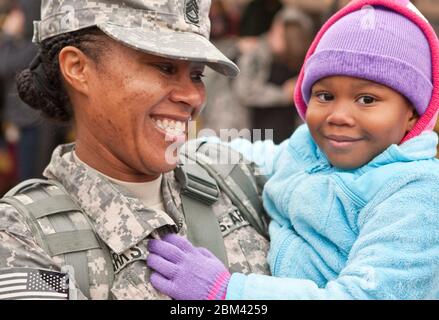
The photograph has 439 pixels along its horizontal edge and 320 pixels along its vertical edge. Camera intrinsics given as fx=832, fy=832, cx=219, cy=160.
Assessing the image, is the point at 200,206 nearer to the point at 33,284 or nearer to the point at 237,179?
the point at 237,179

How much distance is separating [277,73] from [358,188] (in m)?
4.25

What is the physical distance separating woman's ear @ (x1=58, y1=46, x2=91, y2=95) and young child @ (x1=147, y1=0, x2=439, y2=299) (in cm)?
56

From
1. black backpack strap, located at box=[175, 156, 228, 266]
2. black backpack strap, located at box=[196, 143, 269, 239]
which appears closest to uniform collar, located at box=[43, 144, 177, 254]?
black backpack strap, located at box=[175, 156, 228, 266]

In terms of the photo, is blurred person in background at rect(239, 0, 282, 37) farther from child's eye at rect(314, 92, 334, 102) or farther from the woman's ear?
the woman's ear

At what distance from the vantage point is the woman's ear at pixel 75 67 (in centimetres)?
265

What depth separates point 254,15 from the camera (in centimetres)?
710

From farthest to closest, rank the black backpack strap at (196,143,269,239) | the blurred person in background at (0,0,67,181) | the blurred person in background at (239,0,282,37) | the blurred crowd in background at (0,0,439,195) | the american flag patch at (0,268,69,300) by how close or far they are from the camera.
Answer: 1. the blurred person in background at (239,0,282,37)
2. the blurred crowd in background at (0,0,439,195)
3. the blurred person in background at (0,0,67,181)
4. the black backpack strap at (196,143,269,239)
5. the american flag patch at (0,268,69,300)

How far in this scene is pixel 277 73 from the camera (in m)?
6.83

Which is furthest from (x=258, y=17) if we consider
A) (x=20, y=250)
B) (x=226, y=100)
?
(x=20, y=250)

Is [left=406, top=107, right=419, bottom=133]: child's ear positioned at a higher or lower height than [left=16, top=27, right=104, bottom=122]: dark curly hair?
lower

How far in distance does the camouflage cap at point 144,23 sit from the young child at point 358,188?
1.36ft

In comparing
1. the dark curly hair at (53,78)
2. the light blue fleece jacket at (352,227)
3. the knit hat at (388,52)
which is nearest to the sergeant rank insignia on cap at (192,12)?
the dark curly hair at (53,78)

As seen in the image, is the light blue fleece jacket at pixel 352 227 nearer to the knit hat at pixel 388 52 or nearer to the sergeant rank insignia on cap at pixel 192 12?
the knit hat at pixel 388 52

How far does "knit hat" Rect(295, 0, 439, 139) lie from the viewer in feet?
8.75
